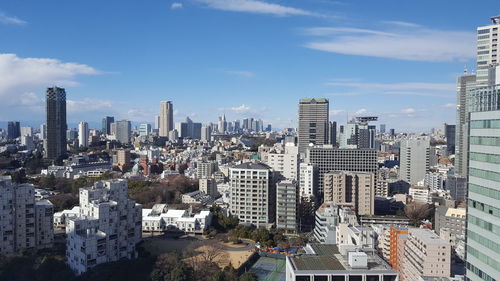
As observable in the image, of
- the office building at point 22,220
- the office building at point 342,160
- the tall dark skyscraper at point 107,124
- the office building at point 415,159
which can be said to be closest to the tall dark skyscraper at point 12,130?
the tall dark skyscraper at point 107,124

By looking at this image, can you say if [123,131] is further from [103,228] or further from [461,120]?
[103,228]

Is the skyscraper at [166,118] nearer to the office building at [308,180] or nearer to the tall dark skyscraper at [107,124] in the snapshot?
the tall dark skyscraper at [107,124]

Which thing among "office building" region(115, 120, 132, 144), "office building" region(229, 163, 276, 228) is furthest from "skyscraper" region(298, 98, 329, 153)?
"office building" region(115, 120, 132, 144)

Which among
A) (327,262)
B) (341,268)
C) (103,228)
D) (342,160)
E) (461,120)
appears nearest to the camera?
(341,268)

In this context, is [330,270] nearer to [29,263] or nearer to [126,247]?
[126,247]

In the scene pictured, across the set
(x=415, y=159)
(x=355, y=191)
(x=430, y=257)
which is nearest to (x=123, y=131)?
(x=415, y=159)

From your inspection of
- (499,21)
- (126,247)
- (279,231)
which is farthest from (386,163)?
(126,247)

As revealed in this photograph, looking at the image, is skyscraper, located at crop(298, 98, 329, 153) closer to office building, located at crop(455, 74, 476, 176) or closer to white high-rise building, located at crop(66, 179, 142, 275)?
office building, located at crop(455, 74, 476, 176)
